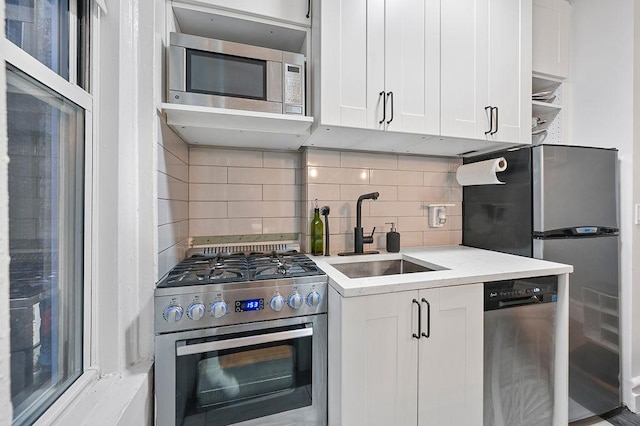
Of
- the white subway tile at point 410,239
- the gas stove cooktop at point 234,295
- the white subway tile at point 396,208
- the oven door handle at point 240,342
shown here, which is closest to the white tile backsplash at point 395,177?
the white subway tile at point 396,208

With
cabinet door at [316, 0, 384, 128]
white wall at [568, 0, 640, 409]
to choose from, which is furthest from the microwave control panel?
white wall at [568, 0, 640, 409]

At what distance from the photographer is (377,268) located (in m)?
1.62

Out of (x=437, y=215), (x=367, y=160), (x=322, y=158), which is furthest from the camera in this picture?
(x=437, y=215)

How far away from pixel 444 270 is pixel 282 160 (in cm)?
110

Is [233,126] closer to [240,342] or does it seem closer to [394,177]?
[240,342]

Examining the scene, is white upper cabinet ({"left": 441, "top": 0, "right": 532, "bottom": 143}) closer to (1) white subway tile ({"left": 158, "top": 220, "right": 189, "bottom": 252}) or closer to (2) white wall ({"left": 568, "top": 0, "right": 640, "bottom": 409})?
(2) white wall ({"left": 568, "top": 0, "right": 640, "bottom": 409})

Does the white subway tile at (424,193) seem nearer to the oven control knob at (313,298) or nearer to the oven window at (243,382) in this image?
the oven control knob at (313,298)

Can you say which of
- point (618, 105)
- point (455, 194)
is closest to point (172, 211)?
point (455, 194)

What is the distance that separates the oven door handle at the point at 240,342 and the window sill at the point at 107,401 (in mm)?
140

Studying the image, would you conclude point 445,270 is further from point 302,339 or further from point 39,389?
point 39,389

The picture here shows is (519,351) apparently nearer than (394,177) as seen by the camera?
Yes

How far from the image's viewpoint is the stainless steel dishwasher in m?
1.19

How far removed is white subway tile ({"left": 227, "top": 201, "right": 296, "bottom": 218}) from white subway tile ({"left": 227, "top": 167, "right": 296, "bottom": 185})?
13cm

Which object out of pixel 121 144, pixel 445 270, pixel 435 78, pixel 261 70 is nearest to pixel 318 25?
pixel 261 70
